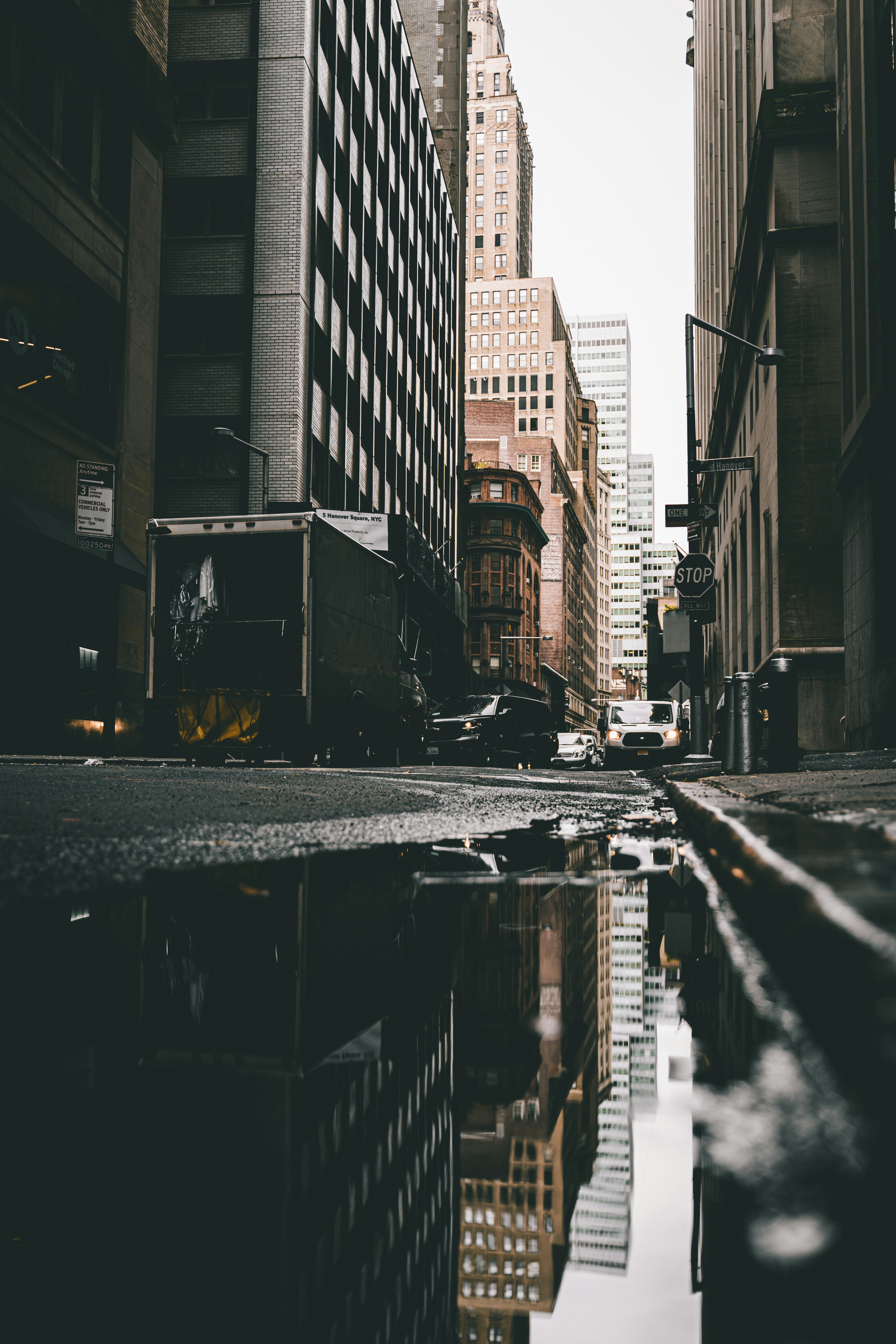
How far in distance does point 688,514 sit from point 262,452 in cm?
1240

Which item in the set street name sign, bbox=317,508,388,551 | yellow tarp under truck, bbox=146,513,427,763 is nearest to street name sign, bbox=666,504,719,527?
yellow tarp under truck, bbox=146,513,427,763

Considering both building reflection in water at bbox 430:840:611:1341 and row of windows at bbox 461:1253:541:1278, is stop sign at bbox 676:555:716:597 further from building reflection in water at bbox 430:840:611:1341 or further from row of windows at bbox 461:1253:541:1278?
row of windows at bbox 461:1253:541:1278

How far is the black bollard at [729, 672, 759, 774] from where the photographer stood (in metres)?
10.8

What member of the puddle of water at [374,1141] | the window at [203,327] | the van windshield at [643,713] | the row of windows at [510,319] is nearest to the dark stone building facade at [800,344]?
the van windshield at [643,713]

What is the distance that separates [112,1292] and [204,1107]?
544mm

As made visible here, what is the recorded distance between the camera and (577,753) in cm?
3731

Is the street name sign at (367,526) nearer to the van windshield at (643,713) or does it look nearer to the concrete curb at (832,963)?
the van windshield at (643,713)

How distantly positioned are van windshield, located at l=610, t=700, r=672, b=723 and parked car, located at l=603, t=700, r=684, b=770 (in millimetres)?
16

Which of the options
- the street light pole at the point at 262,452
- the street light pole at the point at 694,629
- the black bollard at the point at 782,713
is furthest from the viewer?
the street light pole at the point at 262,452

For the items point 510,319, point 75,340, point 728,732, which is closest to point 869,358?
point 728,732

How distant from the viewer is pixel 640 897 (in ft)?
13.6

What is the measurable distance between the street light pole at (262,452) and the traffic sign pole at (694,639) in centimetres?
1076

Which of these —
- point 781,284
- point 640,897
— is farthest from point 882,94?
point 640,897

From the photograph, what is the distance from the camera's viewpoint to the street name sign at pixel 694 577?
21.3m
